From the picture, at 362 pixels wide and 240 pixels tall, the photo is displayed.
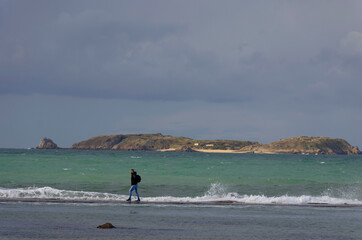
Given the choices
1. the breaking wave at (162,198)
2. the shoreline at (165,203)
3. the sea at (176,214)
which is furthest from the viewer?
the breaking wave at (162,198)

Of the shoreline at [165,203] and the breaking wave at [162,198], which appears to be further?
the breaking wave at [162,198]

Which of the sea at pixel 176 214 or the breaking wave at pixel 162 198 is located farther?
the breaking wave at pixel 162 198

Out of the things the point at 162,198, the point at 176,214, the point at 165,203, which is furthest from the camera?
the point at 162,198

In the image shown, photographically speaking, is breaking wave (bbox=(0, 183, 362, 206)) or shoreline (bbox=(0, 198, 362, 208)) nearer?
shoreline (bbox=(0, 198, 362, 208))

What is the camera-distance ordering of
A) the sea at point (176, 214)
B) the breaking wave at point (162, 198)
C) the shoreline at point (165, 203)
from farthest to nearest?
the breaking wave at point (162, 198) < the shoreline at point (165, 203) < the sea at point (176, 214)

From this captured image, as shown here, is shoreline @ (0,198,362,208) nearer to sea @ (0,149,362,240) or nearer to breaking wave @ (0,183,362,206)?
sea @ (0,149,362,240)

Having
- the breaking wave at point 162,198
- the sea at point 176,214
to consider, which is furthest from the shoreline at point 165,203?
the breaking wave at point 162,198

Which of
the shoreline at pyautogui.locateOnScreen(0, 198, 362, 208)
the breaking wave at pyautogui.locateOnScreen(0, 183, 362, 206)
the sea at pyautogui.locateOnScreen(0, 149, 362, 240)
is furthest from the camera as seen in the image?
the breaking wave at pyautogui.locateOnScreen(0, 183, 362, 206)

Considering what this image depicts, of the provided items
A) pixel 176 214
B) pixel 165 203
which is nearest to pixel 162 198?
pixel 165 203

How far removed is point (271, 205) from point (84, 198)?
12.0 metres

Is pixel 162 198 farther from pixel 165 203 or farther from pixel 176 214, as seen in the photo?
pixel 176 214

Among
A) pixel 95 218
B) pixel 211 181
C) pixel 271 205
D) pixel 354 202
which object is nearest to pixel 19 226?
pixel 95 218

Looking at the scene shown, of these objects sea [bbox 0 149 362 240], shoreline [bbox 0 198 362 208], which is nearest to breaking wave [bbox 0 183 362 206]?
sea [bbox 0 149 362 240]

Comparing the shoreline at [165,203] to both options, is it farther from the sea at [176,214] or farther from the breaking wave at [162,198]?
the breaking wave at [162,198]
